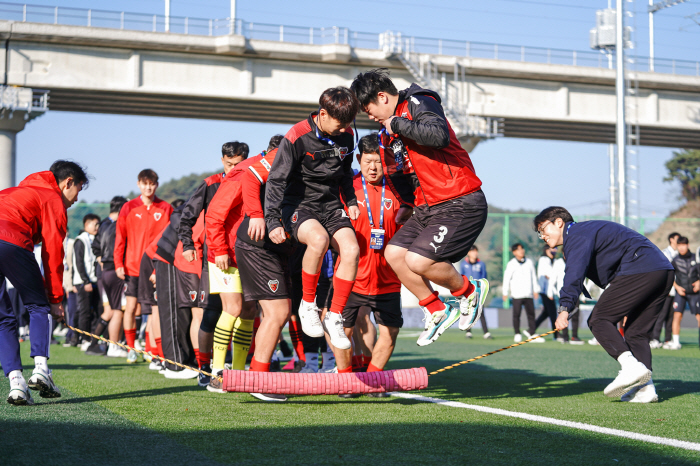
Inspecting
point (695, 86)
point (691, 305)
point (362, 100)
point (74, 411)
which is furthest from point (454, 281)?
point (695, 86)

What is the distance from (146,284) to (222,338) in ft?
9.63

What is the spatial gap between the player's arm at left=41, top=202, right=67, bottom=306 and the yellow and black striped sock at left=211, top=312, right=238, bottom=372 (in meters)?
1.69

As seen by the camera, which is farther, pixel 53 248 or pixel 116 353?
pixel 116 353

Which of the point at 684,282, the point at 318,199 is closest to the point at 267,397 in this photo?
the point at 318,199

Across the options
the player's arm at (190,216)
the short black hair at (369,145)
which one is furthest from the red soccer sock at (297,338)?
the short black hair at (369,145)

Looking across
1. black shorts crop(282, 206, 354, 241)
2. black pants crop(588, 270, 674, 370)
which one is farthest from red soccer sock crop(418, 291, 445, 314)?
black pants crop(588, 270, 674, 370)

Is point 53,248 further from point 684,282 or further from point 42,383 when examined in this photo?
point 684,282

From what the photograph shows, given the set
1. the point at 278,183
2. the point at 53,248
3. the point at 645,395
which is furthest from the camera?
the point at 645,395

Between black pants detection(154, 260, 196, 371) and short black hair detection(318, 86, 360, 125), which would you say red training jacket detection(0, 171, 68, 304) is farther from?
black pants detection(154, 260, 196, 371)

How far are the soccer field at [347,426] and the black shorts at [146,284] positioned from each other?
5.77 ft

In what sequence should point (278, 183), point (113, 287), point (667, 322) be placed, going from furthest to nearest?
point (667, 322), point (113, 287), point (278, 183)

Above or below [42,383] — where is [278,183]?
above

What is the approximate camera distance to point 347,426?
464 centimetres

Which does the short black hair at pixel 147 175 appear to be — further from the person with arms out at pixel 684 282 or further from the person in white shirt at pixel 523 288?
the person with arms out at pixel 684 282
